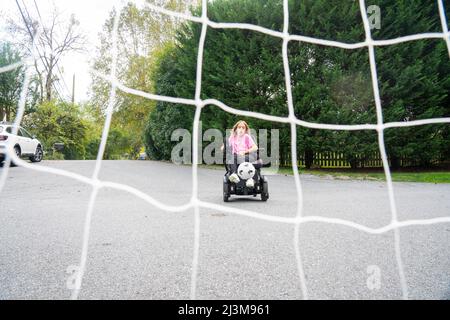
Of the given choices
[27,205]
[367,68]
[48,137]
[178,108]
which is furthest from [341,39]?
[27,205]

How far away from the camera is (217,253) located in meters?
2.62

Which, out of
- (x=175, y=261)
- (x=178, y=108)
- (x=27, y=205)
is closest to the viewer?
(x=175, y=261)

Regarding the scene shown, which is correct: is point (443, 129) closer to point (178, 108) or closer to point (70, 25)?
point (178, 108)

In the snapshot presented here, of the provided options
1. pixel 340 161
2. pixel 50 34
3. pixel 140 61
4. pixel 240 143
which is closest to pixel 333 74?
pixel 340 161

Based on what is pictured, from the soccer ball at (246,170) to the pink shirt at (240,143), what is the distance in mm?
190

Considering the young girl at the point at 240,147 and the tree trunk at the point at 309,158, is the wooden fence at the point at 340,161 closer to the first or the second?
the tree trunk at the point at 309,158

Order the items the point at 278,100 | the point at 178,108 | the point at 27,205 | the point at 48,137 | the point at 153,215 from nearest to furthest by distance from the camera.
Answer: the point at 153,215
the point at 27,205
the point at 48,137
the point at 278,100
the point at 178,108

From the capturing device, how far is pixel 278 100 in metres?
10.8

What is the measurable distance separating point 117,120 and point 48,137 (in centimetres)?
1093

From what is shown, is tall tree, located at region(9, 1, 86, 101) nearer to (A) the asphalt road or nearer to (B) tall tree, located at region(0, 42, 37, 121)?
(B) tall tree, located at region(0, 42, 37, 121)

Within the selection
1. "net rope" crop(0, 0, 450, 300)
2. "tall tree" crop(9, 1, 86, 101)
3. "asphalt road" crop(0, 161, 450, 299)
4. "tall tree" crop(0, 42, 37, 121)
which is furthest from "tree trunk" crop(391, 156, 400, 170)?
"tall tree" crop(0, 42, 37, 121)

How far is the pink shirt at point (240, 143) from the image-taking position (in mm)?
5051

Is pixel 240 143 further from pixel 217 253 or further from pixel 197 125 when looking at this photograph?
pixel 217 253

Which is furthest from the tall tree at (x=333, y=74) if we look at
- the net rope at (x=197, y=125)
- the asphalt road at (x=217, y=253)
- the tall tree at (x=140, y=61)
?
the net rope at (x=197, y=125)
